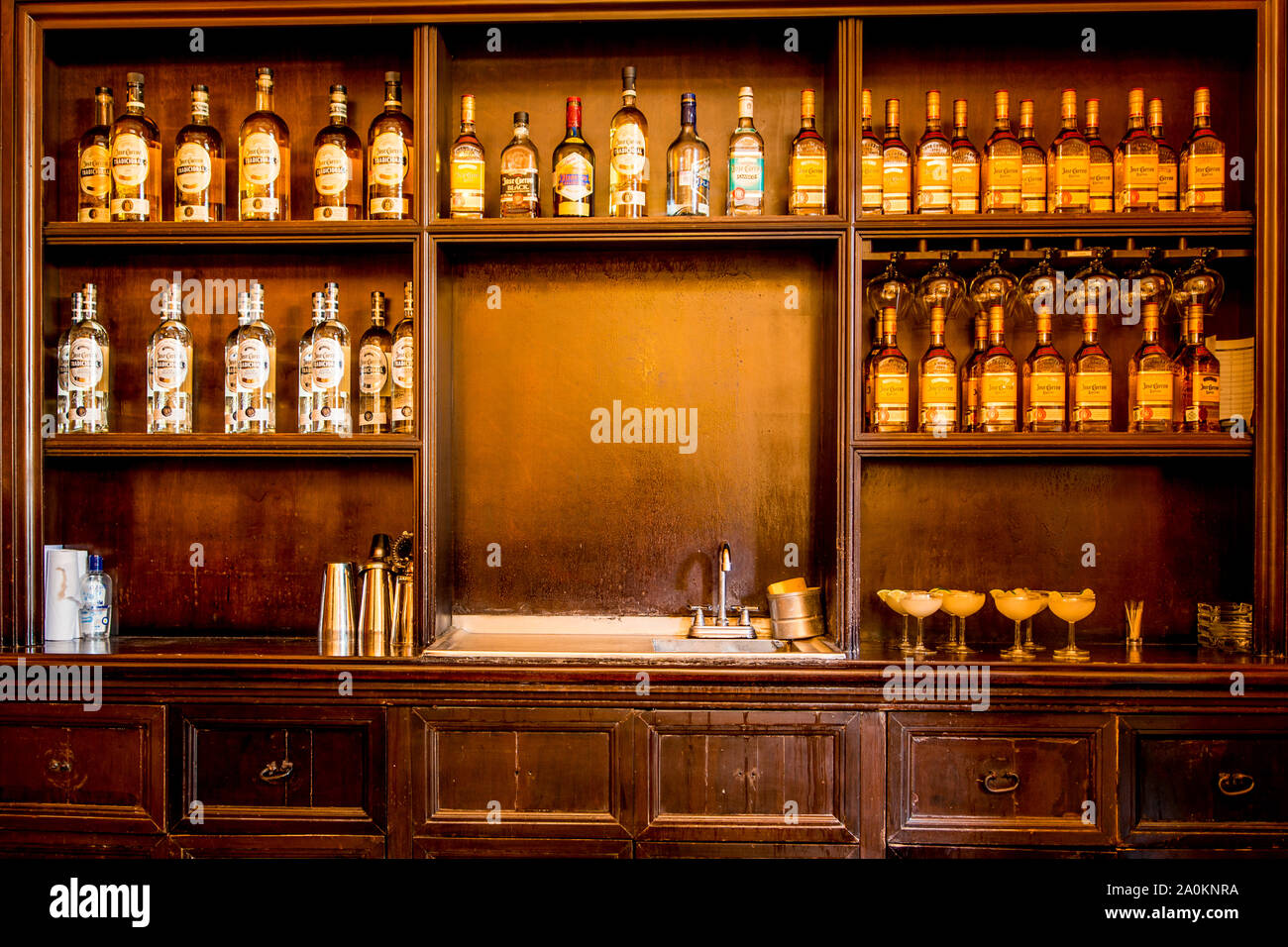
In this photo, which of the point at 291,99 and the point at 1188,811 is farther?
the point at 291,99

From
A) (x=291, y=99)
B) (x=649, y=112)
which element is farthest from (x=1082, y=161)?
(x=291, y=99)

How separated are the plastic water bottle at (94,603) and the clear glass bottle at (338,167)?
0.97 metres

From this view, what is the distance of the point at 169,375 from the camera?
2.15m

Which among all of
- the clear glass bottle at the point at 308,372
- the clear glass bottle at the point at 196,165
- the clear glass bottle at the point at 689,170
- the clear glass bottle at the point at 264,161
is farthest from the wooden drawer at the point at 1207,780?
the clear glass bottle at the point at 196,165

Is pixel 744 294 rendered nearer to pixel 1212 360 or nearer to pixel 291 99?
pixel 1212 360

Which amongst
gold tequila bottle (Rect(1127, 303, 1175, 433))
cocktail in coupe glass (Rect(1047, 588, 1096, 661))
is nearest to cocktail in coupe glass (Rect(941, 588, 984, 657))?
cocktail in coupe glass (Rect(1047, 588, 1096, 661))

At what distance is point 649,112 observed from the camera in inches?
89.7

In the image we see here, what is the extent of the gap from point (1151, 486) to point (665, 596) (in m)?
1.23

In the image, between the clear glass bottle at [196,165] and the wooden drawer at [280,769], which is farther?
the clear glass bottle at [196,165]

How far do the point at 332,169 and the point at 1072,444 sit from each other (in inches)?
70.4

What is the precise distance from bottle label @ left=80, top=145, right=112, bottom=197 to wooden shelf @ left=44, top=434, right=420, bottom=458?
59 centimetres

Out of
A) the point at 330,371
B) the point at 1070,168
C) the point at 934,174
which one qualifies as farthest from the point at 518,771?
the point at 1070,168

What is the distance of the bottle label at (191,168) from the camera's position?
2.12 metres

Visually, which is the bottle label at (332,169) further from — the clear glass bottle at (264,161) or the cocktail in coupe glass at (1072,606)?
the cocktail in coupe glass at (1072,606)
